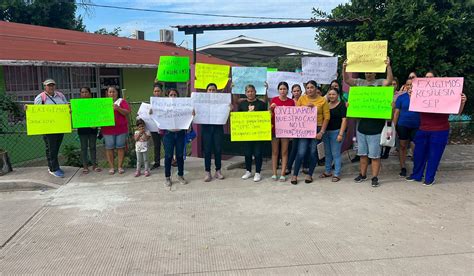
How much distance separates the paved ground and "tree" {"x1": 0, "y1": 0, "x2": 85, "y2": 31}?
71.8 feet

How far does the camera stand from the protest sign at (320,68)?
23.5ft

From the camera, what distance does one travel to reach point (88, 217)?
4969 mm

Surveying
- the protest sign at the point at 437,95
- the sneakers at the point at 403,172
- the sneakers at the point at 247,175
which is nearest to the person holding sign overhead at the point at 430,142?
the protest sign at the point at 437,95

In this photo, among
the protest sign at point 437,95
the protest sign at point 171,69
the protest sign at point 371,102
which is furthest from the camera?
the protest sign at point 171,69

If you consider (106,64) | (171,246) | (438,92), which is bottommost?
(171,246)

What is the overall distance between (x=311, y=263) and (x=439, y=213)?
87.9 inches

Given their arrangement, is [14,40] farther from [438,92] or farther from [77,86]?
[438,92]

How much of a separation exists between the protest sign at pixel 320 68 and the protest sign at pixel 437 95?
5.24ft

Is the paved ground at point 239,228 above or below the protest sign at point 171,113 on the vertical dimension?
below

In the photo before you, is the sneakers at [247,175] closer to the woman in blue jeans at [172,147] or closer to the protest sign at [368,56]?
the woman in blue jeans at [172,147]

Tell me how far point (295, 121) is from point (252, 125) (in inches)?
26.7

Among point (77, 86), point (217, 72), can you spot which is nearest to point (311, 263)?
point (217, 72)

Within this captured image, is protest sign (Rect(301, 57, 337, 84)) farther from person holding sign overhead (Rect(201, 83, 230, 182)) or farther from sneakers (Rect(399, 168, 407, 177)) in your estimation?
sneakers (Rect(399, 168, 407, 177))

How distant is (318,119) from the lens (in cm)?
619
